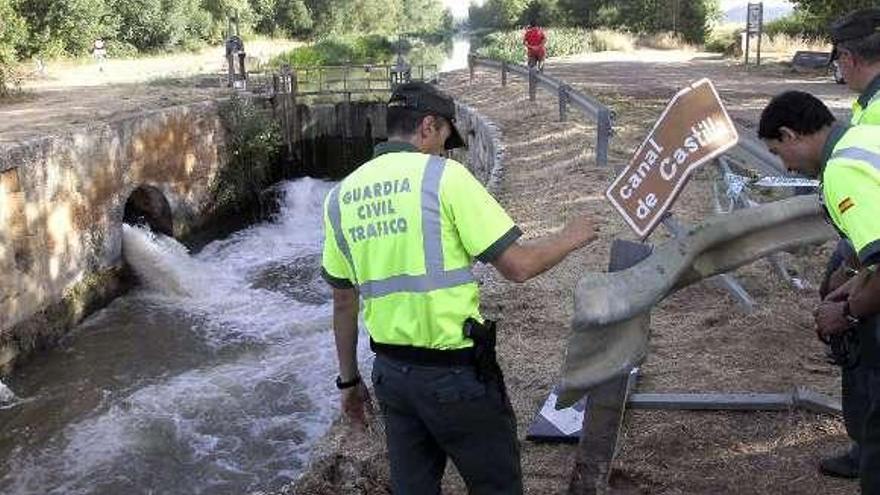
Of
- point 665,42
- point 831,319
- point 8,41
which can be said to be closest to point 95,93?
point 8,41

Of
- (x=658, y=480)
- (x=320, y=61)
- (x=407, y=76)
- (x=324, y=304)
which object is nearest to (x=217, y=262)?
(x=324, y=304)

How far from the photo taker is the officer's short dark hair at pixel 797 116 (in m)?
2.86

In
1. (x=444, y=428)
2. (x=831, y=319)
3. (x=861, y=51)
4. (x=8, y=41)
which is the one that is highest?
(x=8, y=41)

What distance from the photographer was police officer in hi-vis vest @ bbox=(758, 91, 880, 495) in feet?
8.04

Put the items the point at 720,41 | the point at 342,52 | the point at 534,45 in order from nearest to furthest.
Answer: the point at 534,45, the point at 720,41, the point at 342,52

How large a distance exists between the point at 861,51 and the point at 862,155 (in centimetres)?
106

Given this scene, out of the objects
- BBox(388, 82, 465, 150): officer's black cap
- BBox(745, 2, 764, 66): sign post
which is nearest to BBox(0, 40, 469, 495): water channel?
BBox(388, 82, 465, 150): officer's black cap

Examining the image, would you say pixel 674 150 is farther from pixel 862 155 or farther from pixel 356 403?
pixel 356 403

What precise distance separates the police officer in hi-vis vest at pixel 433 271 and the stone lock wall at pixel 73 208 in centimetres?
916

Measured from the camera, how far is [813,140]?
2.88 metres

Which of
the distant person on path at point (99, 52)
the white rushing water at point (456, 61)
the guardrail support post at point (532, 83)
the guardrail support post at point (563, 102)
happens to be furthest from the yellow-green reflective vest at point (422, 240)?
the distant person on path at point (99, 52)

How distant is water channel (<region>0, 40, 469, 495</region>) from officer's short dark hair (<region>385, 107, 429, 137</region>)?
5.23m

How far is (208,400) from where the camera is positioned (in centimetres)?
947

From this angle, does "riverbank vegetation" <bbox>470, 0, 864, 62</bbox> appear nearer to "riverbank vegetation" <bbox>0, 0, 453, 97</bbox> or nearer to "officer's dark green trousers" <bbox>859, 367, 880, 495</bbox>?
"riverbank vegetation" <bbox>0, 0, 453, 97</bbox>
